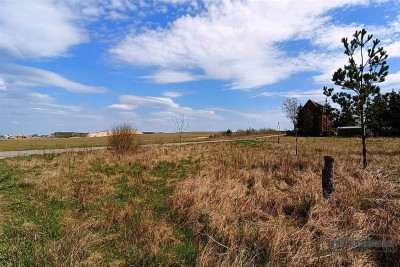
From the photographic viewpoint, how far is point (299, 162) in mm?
10414

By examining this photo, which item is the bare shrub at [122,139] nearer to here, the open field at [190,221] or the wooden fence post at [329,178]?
the open field at [190,221]

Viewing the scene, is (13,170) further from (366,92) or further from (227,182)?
(366,92)

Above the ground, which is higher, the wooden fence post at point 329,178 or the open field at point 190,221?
the wooden fence post at point 329,178

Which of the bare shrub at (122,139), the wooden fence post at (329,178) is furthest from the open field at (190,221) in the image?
the bare shrub at (122,139)

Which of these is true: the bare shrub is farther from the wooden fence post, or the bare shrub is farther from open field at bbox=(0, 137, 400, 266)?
the wooden fence post

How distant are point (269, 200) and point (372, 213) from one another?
86.8 inches

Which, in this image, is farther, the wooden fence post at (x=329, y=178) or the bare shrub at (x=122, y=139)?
the bare shrub at (x=122, y=139)

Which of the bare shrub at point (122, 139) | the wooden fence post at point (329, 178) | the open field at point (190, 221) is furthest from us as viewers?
the bare shrub at point (122, 139)

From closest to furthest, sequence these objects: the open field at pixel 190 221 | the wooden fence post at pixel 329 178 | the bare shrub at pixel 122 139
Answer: the open field at pixel 190 221 → the wooden fence post at pixel 329 178 → the bare shrub at pixel 122 139

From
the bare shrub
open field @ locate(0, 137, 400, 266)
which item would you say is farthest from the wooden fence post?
the bare shrub

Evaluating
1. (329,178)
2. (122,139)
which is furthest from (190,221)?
(122,139)

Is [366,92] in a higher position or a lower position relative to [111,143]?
higher

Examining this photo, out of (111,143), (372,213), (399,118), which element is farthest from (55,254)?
(399,118)

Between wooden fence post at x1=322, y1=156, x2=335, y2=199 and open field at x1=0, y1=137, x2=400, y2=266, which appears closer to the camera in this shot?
open field at x1=0, y1=137, x2=400, y2=266
